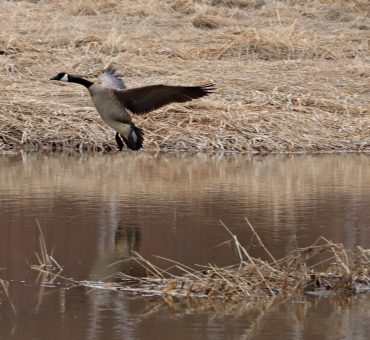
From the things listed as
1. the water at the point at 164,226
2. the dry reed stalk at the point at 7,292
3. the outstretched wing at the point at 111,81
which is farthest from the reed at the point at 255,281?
the outstretched wing at the point at 111,81

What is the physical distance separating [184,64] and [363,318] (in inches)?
449

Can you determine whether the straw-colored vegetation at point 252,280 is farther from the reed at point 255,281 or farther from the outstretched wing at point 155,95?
the outstretched wing at point 155,95

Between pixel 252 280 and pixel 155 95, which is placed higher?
pixel 155 95

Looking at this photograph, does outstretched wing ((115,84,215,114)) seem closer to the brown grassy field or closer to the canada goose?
the canada goose

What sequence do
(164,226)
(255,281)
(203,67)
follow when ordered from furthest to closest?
(203,67), (164,226), (255,281)

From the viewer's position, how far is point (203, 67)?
58.0 feet

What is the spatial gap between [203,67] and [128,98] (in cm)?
707

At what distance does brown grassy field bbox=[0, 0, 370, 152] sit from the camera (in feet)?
47.4

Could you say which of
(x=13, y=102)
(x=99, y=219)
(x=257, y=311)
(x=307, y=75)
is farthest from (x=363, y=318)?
(x=307, y=75)

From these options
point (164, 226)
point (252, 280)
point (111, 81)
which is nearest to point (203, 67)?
point (111, 81)

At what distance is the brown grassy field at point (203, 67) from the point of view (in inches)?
569

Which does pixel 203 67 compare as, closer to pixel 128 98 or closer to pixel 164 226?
pixel 128 98

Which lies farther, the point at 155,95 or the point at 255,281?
the point at 155,95

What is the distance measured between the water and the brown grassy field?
2.35 ft
